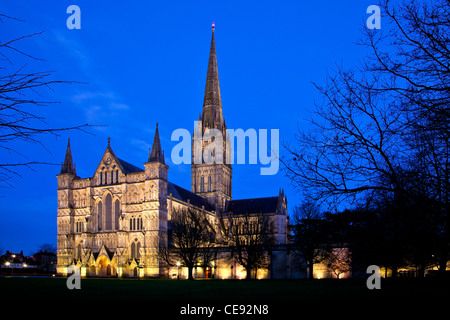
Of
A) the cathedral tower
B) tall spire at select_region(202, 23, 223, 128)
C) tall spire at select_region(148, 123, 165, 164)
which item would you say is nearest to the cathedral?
tall spire at select_region(148, 123, 165, 164)

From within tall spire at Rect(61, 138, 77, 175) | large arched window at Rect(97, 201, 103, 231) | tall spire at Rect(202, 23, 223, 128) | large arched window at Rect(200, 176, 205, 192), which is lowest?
large arched window at Rect(97, 201, 103, 231)

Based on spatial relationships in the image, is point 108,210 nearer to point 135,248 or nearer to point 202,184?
point 135,248

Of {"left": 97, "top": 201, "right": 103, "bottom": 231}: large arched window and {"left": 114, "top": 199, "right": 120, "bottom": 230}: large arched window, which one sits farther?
{"left": 97, "top": 201, "right": 103, "bottom": 231}: large arched window


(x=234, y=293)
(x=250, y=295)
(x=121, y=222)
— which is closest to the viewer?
(x=250, y=295)

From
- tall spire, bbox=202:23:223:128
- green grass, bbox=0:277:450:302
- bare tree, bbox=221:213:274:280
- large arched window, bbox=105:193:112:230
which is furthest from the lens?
tall spire, bbox=202:23:223:128

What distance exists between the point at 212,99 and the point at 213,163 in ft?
51.8

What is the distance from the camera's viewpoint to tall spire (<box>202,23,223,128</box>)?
96438mm

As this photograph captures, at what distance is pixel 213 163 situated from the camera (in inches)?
3698

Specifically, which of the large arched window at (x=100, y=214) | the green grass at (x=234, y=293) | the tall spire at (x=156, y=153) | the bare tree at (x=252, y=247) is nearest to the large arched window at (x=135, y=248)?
the large arched window at (x=100, y=214)

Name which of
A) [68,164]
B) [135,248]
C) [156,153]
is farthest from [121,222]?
[68,164]

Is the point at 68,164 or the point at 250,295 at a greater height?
the point at 68,164

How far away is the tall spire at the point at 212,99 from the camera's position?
96.4m

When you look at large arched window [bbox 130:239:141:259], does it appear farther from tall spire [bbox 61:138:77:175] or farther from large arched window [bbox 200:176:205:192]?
large arched window [bbox 200:176:205:192]
